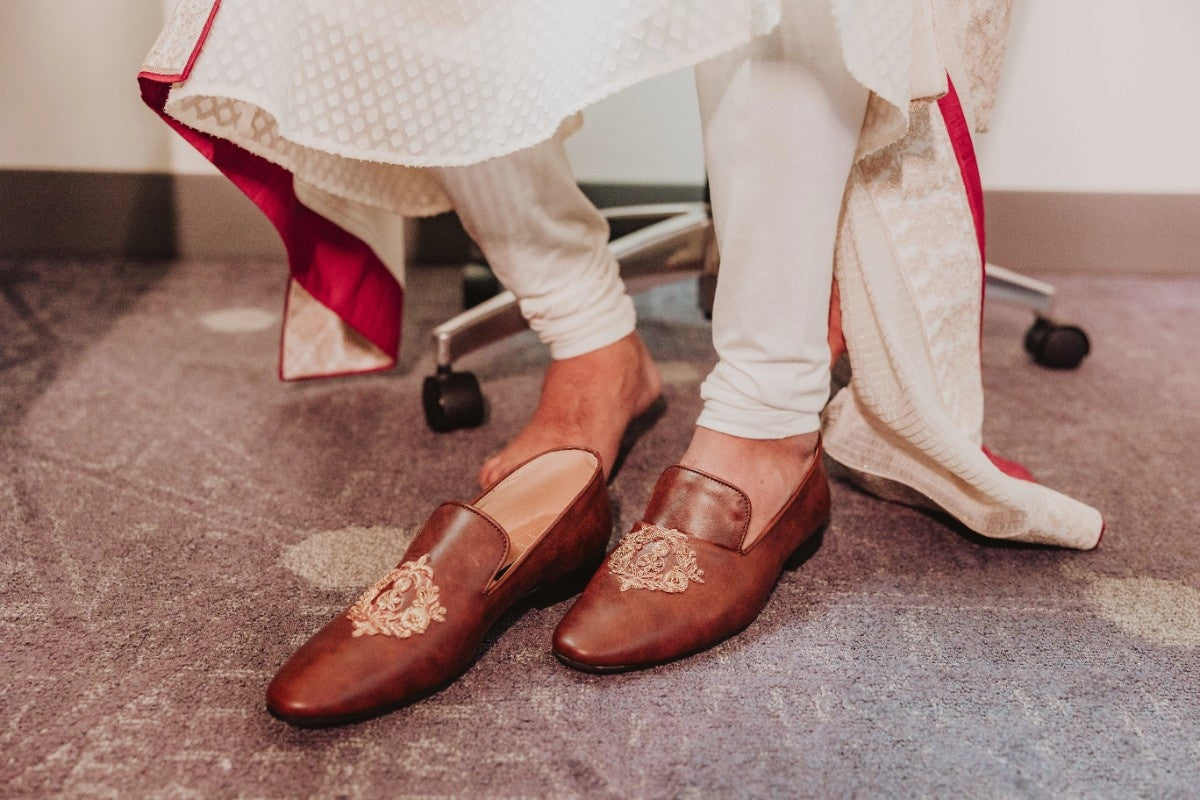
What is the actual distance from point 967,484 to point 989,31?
318 mm

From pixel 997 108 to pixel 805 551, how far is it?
969 mm

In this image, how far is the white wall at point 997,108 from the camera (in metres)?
1.25

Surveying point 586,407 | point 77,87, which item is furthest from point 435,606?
point 77,87

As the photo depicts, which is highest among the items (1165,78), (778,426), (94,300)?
(1165,78)

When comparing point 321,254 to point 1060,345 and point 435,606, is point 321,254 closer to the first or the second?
point 435,606

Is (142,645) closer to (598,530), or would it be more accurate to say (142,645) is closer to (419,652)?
(419,652)

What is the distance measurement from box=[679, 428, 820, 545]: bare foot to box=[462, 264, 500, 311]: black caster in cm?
57

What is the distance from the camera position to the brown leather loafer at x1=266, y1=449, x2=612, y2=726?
1.60 feet

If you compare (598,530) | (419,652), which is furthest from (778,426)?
(419,652)

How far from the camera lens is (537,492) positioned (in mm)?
619

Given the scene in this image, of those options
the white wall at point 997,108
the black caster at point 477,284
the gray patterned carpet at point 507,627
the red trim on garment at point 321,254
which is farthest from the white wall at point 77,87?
the red trim on garment at point 321,254

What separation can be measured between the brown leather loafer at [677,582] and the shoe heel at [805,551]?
2.2 inches

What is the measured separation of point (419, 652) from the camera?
0.50 m

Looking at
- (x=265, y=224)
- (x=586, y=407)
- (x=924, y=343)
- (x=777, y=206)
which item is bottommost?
(x=265, y=224)
